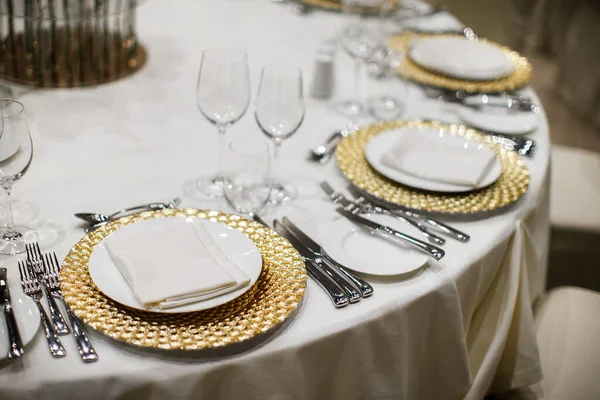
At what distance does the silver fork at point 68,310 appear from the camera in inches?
37.6

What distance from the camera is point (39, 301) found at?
3.46 ft

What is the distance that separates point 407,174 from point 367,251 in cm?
30

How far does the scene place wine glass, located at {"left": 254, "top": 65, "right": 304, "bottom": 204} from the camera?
1.32 metres

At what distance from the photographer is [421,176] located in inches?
58.0

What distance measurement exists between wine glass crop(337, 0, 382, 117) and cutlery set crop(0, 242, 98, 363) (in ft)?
3.17

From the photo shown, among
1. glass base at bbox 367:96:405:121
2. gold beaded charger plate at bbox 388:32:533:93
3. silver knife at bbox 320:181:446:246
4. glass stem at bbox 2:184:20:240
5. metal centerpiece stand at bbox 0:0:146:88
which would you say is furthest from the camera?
gold beaded charger plate at bbox 388:32:533:93

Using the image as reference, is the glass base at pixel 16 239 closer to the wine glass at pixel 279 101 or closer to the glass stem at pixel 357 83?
the wine glass at pixel 279 101

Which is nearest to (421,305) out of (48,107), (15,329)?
→ (15,329)

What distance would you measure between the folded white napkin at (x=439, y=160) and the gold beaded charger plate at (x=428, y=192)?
0.04 m

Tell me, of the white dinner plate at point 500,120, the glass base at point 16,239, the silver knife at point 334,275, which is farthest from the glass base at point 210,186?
the white dinner plate at point 500,120

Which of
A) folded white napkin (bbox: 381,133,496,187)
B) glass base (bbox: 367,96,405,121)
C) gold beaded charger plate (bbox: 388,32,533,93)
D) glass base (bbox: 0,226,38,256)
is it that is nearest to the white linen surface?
gold beaded charger plate (bbox: 388,32,533,93)

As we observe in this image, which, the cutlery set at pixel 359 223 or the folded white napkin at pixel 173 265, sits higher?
the folded white napkin at pixel 173 265

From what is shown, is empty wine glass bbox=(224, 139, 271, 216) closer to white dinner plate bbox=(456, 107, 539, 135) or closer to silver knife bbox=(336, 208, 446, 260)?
silver knife bbox=(336, 208, 446, 260)

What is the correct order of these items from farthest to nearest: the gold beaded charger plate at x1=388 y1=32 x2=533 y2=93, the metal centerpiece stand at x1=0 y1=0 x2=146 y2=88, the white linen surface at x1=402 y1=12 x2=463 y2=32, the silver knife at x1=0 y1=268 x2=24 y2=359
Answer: the white linen surface at x1=402 y1=12 x2=463 y2=32 → the gold beaded charger plate at x1=388 y1=32 x2=533 y2=93 → the metal centerpiece stand at x1=0 y1=0 x2=146 y2=88 → the silver knife at x1=0 y1=268 x2=24 y2=359
